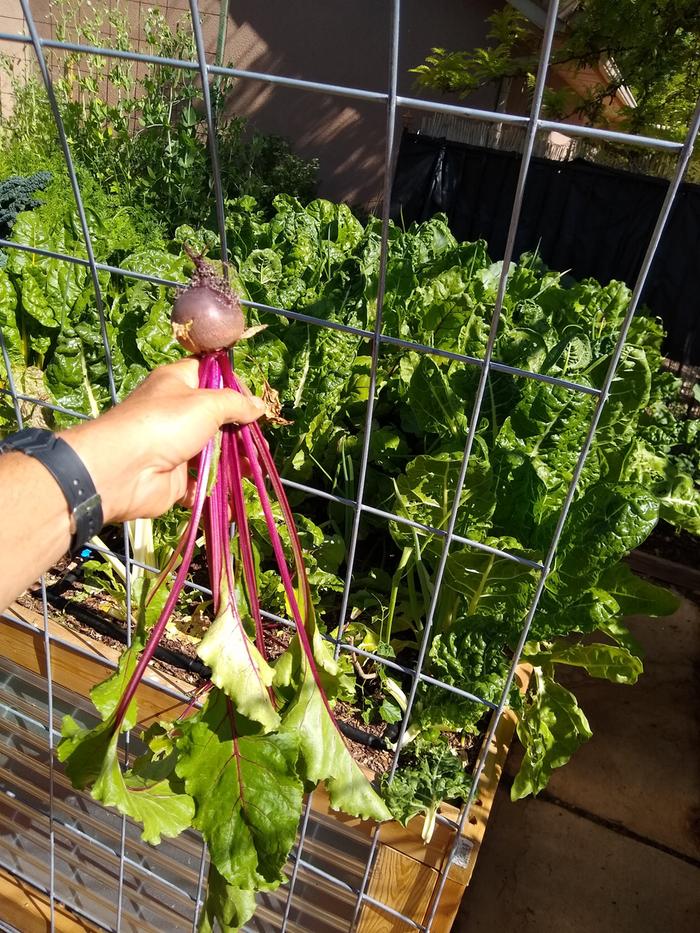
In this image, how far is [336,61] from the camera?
5.81 m

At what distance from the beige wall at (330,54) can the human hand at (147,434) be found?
18.3 ft

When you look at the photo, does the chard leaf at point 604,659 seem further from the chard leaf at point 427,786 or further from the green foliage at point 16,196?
the green foliage at point 16,196

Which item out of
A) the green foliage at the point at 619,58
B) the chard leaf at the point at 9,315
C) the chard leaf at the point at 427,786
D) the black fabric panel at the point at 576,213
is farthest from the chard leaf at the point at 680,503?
the green foliage at the point at 619,58

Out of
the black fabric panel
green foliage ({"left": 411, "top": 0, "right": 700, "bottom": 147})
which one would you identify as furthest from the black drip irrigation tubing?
green foliage ({"left": 411, "top": 0, "right": 700, "bottom": 147})

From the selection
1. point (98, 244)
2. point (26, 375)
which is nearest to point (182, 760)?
point (26, 375)

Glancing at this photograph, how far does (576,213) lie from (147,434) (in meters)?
4.84

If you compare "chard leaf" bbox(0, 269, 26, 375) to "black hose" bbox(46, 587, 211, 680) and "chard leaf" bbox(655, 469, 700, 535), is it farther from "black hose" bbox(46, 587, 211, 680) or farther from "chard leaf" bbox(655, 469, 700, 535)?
"chard leaf" bbox(655, 469, 700, 535)

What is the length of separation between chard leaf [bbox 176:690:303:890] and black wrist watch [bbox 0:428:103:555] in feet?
0.87

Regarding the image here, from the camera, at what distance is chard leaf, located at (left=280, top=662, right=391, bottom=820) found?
2.50 feet

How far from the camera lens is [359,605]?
139cm

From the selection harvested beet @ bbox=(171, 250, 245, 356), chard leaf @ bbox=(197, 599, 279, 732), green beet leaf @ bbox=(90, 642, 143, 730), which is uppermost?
harvested beet @ bbox=(171, 250, 245, 356)

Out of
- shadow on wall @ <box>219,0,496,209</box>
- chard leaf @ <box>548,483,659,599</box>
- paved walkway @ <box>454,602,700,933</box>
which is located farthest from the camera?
shadow on wall @ <box>219,0,496,209</box>

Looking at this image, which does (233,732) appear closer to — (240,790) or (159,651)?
(240,790)

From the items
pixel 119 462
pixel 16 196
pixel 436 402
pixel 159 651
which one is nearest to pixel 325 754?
pixel 119 462
